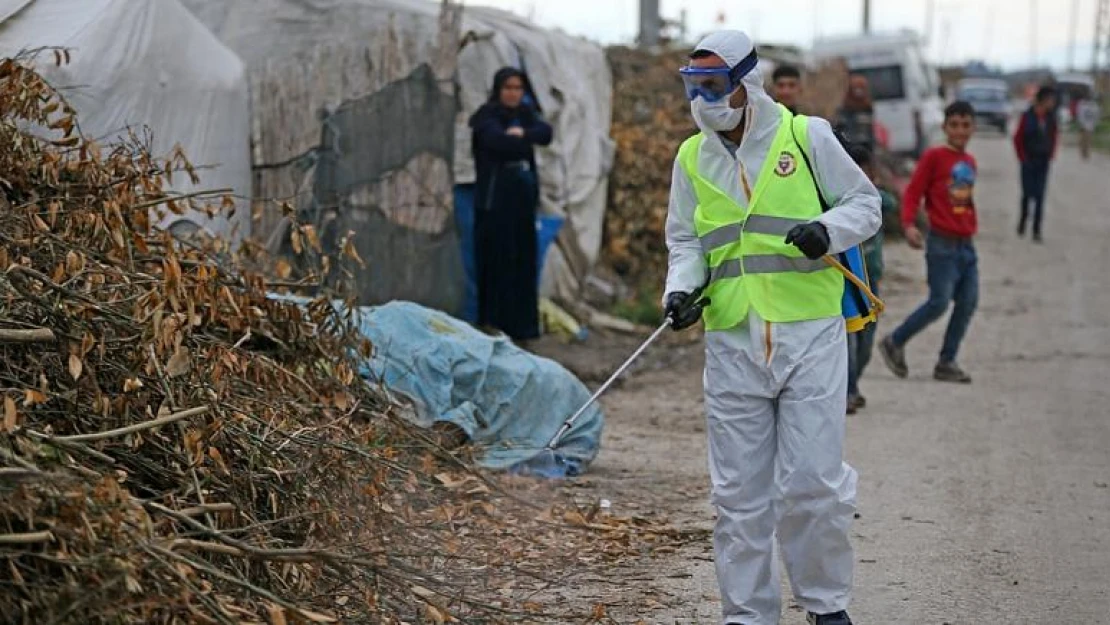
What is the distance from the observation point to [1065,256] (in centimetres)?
2027

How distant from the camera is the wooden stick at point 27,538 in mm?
4090

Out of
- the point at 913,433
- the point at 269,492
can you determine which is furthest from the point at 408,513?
the point at 913,433

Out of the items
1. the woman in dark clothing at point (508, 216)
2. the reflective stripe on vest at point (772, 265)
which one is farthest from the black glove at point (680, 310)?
the woman in dark clothing at point (508, 216)

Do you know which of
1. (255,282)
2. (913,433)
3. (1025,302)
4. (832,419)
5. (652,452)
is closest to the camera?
(832,419)

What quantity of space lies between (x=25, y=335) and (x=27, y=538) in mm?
933

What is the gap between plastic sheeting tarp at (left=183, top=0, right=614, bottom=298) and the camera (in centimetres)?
1105

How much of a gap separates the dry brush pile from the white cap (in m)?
1.72

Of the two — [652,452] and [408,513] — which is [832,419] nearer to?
[408,513]

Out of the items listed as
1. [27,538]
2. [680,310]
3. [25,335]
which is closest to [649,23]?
[680,310]

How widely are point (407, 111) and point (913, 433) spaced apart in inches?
156

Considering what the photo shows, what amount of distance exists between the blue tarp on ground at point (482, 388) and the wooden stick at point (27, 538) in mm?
3719

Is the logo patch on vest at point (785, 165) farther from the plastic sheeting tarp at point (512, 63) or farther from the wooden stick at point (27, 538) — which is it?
the plastic sheeting tarp at point (512, 63)

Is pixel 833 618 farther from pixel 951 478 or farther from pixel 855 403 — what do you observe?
pixel 855 403

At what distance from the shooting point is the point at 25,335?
4875 mm
